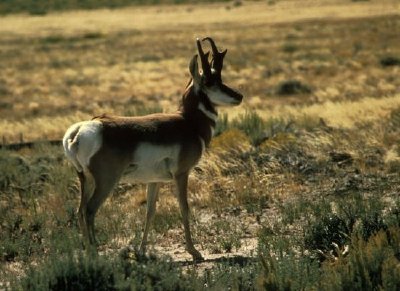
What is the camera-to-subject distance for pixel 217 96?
891 centimetres

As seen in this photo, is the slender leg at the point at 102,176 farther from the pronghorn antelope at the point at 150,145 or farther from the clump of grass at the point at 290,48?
the clump of grass at the point at 290,48

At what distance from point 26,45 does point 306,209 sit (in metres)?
58.9

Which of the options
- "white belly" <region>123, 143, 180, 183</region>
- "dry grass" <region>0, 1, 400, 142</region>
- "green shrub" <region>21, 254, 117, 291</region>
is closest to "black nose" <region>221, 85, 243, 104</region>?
"white belly" <region>123, 143, 180, 183</region>

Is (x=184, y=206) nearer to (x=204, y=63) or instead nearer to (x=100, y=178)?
(x=100, y=178)

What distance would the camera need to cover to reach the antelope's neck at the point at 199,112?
8852mm

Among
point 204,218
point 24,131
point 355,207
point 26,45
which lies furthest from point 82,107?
point 26,45

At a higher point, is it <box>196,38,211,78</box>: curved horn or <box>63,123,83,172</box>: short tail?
<box>196,38,211,78</box>: curved horn

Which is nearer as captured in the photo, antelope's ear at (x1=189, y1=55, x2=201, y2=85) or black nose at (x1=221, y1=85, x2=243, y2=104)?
antelope's ear at (x1=189, y1=55, x2=201, y2=85)

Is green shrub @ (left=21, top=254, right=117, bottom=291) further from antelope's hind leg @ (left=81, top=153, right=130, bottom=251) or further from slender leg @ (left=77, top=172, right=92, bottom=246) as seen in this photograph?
slender leg @ (left=77, top=172, right=92, bottom=246)

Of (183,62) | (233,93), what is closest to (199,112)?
(233,93)

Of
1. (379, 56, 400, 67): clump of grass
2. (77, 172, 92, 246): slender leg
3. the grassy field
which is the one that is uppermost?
(77, 172, 92, 246): slender leg

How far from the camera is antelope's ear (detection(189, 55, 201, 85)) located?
8.67 meters

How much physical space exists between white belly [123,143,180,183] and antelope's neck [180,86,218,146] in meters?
0.45

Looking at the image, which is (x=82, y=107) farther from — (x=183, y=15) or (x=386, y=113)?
(x=183, y=15)
